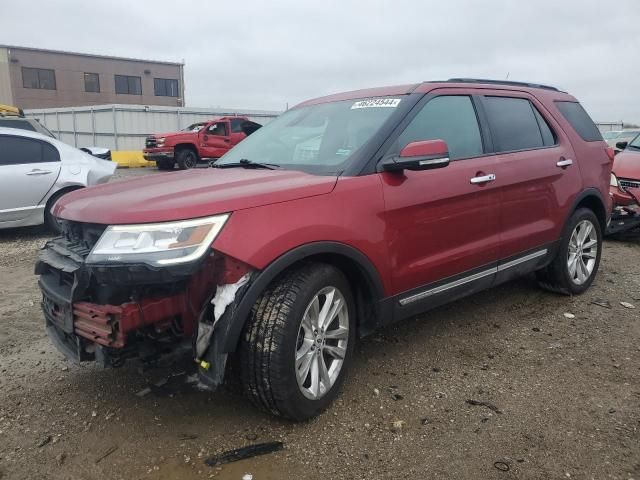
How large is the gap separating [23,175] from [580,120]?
6.55 meters

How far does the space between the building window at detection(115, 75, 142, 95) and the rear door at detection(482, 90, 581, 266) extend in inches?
1835

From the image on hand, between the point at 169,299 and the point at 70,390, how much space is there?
1250mm

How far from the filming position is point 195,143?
749 inches

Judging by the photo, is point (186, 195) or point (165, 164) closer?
point (186, 195)

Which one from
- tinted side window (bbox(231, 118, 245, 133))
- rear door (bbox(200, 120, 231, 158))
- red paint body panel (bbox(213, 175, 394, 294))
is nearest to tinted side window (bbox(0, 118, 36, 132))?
rear door (bbox(200, 120, 231, 158))

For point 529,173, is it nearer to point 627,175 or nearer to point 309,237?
point 309,237

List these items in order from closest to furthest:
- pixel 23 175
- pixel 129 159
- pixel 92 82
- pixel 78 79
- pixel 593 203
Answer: pixel 593 203
pixel 23 175
pixel 129 159
pixel 78 79
pixel 92 82

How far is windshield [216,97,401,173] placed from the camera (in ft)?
10.7

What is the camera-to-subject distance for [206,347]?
8.33 feet

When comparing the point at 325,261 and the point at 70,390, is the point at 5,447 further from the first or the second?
the point at 325,261

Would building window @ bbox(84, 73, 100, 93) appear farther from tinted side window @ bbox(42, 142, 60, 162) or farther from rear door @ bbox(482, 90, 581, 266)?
rear door @ bbox(482, 90, 581, 266)


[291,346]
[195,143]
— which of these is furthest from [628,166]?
[195,143]

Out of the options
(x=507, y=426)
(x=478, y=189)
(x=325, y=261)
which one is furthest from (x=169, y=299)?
(x=478, y=189)

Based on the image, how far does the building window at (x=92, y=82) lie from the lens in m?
44.2
